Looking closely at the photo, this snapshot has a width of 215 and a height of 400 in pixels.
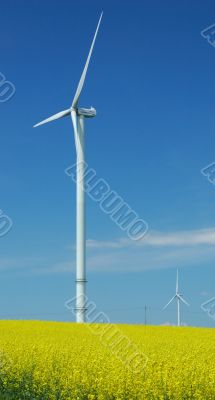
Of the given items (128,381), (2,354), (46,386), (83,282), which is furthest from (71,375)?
(83,282)

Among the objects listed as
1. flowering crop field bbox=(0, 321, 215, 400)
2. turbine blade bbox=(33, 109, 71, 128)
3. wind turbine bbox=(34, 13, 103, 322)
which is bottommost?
flowering crop field bbox=(0, 321, 215, 400)

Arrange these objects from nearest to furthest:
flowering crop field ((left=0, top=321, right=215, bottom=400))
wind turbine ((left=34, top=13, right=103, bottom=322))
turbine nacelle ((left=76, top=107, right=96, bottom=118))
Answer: flowering crop field ((left=0, top=321, right=215, bottom=400)), wind turbine ((left=34, top=13, right=103, bottom=322)), turbine nacelle ((left=76, top=107, right=96, bottom=118))

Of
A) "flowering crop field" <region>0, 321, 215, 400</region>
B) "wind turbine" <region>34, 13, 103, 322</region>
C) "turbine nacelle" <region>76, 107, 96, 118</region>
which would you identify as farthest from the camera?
"turbine nacelle" <region>76, 107, 96, 118</region>

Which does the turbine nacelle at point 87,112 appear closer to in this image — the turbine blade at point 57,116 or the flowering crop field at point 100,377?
the turbine blade at point 57,116

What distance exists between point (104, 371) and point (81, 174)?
34125 millimetres

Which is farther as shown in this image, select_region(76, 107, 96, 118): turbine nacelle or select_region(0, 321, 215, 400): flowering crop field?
select_region(76, 107, 96, 118): turbine nacelle

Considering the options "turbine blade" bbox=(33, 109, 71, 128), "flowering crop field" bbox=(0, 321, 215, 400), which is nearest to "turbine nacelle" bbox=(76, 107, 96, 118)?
"turbine blade" bbox=(33, 109, 71, 128)

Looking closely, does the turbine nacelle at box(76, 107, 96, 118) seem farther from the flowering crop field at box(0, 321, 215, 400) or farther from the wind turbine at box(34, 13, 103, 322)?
the flowering crop field at box(0, 321, 215, 400)

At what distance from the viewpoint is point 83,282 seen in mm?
48000

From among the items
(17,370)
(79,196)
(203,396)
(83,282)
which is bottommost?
(203,396)

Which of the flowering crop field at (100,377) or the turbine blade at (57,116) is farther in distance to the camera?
the turbine blade at (57,116)

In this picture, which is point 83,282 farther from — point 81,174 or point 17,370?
point 17,370

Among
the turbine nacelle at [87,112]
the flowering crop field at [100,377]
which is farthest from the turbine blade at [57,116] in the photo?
the flowering crop field at [100,377]

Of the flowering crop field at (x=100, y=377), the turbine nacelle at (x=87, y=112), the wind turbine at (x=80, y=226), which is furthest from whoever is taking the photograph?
the turbine nacelle at (x=87, y=112)
